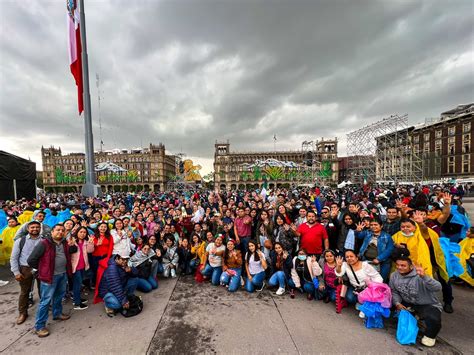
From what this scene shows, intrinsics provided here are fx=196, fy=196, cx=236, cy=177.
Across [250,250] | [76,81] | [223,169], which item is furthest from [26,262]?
[223,169]

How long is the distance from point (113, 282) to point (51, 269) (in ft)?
2.89

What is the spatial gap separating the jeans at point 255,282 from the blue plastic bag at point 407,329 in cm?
215

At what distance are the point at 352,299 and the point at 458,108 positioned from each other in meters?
76.4

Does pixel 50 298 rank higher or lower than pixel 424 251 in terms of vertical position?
lower

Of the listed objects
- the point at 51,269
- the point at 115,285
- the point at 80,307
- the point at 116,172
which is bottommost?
the point at 80,307

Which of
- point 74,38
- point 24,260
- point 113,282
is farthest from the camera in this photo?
point 74,38

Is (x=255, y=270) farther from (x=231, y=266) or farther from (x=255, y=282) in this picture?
(x=231, y=266)

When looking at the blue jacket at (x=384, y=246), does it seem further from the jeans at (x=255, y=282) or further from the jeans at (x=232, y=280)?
the jeans at (x=232, y=280)

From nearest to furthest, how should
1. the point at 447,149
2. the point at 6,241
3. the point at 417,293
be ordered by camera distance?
1. the point at 417,293
2. the point at 6,241
3. the point at 447,149

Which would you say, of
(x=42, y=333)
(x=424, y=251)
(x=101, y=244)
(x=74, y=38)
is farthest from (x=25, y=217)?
(x=424, y=251)

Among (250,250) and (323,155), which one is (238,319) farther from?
(323,155)

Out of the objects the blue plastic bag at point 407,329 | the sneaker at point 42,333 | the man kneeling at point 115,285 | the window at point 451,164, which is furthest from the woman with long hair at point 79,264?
the window at point 451,164

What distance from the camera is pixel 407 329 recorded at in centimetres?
255

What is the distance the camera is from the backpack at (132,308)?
10.5ft
